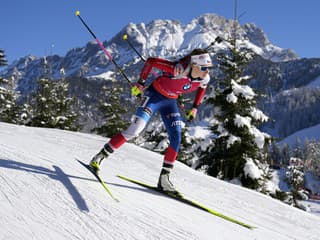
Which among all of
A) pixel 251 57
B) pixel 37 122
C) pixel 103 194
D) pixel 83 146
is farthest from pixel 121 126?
pixel 103 194

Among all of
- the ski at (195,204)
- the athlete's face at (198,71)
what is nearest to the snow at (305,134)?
the athlete's face at (198,71)

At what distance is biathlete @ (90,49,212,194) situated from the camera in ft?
18.0

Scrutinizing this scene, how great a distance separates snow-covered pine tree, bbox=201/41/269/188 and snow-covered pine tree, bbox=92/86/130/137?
43.6 ft

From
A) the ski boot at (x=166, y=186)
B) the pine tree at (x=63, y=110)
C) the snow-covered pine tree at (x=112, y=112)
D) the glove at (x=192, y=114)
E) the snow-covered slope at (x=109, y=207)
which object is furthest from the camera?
the pine tree at (x=63, y=110)

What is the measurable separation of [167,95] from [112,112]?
74.7ft

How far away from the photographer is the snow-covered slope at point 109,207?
357cm

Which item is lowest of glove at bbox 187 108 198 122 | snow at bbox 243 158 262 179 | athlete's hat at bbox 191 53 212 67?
glove at bbox 187 108 198 122

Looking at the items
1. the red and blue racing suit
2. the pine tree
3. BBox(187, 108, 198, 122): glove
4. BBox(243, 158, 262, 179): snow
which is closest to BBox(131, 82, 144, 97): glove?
the red and blue racing suit

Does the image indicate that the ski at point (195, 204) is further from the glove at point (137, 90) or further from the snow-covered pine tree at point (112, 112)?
the snow-covered pine tree at point (112, 112)

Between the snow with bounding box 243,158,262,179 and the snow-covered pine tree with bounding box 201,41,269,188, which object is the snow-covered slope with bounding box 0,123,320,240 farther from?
the snow-covered pine tree with bounding box 201,41,269,188

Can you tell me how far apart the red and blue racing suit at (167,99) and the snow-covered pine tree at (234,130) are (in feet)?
29.7

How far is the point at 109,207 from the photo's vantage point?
4.13 meters

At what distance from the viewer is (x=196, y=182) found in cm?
700

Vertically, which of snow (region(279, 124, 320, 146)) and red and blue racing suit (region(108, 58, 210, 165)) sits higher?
snow (region(279, 124, 320, 146))
